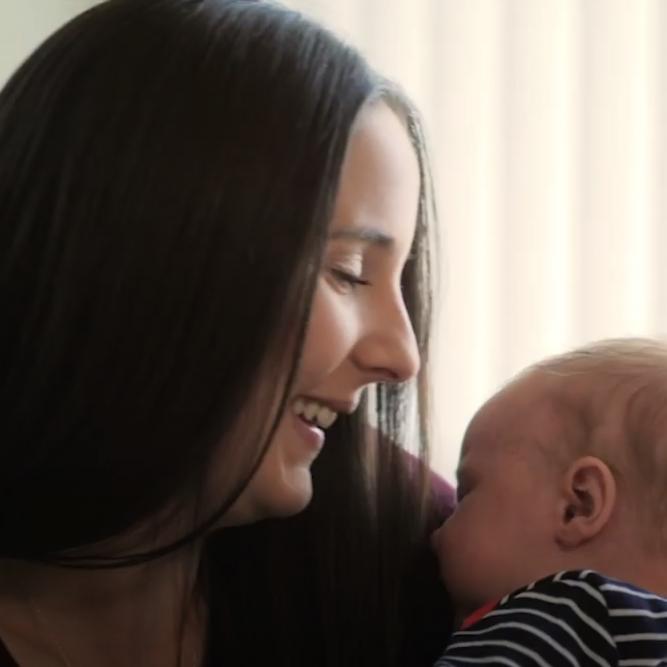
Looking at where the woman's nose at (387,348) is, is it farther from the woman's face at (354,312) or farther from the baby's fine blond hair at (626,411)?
the baby's fine blond hair at (626,411)

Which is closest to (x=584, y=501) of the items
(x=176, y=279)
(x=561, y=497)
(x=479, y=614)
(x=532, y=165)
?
(x=561, y=497)

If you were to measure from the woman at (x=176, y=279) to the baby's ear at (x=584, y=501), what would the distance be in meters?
0.19

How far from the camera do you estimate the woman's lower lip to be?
964 mm

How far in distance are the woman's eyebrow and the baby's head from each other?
0.26m

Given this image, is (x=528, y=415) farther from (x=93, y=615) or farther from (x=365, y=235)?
(x=93, y=615)

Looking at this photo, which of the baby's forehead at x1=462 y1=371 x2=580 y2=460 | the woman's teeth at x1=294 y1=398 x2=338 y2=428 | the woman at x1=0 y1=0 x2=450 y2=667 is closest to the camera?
the woman at x1=0 y1=0 x2=450 y2=667

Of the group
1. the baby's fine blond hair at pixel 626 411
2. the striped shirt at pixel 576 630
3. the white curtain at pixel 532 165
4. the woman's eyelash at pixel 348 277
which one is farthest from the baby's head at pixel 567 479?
the white curtain at pixel 532 165

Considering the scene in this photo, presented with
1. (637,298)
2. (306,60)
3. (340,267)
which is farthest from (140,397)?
(637,298)

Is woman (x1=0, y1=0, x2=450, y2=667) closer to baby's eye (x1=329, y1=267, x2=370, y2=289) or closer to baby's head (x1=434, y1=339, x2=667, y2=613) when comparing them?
baby's eye (x1=329, y1=267, x2=370, y2=289)

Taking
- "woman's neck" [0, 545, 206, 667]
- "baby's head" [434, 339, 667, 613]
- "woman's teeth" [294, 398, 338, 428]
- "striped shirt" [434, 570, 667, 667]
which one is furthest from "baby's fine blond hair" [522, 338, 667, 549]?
"woman's neck" [0, 545, 206, 667]

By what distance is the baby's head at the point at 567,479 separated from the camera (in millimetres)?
1002

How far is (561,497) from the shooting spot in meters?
1.04

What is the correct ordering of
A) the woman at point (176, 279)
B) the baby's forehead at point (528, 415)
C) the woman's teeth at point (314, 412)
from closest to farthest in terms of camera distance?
the woman at point (176, 279) → the woman's teeth at point (314, 412) → the baby's forehead at point (528, 415)

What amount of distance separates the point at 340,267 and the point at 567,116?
0.91 meters
